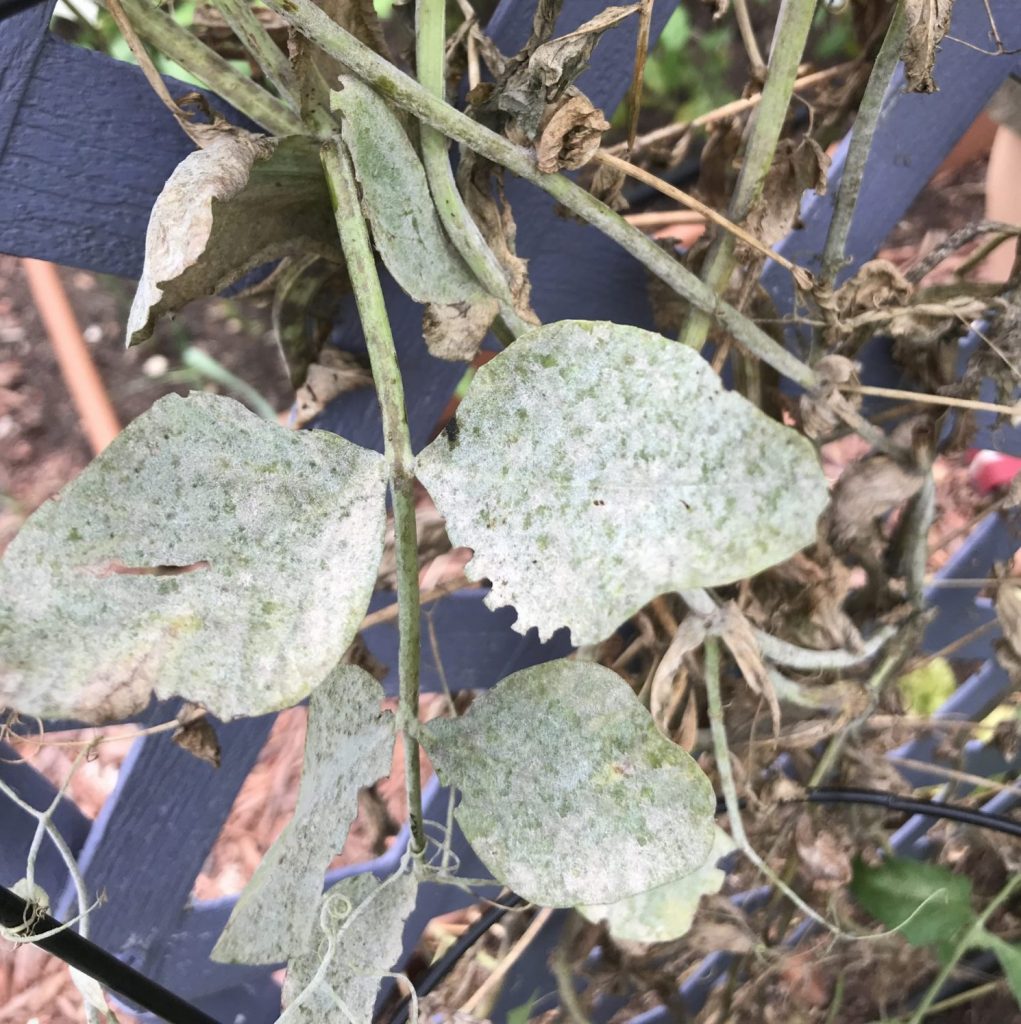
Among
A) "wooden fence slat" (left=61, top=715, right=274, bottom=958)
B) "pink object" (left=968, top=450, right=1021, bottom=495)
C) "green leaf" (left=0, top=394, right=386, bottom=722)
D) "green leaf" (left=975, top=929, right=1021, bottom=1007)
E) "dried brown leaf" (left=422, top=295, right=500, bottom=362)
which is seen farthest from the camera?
"pink object" (left=968, top=450, right=1021, bottom=495)

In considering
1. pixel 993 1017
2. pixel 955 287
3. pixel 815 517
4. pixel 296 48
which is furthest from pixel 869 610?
pixel 993 1017

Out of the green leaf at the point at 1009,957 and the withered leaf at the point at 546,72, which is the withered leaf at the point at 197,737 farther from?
the green leaf at the point at 1009,957

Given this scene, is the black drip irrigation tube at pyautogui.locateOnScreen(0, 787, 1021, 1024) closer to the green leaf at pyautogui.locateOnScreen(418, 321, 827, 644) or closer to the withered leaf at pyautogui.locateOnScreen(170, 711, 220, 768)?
the withered leaf at pyautogui.locateOnScreen(170, 711, 220, 768)

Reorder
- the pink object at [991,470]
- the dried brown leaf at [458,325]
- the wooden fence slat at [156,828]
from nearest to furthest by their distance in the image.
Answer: the dried brown leaf at [458,325] < the wooden fence slat at [156,828] < the pink object at [991,470]

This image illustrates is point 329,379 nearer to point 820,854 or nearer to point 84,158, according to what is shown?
point 84,158

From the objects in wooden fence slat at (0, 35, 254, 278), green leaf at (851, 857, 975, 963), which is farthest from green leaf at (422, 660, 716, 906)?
green leaf at (851, 857, 975, 963)

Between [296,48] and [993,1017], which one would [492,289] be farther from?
[993,1017]

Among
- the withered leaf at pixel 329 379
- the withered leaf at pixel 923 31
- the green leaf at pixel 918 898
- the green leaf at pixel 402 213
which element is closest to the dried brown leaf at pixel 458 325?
the green leaf at pixel 402 213
